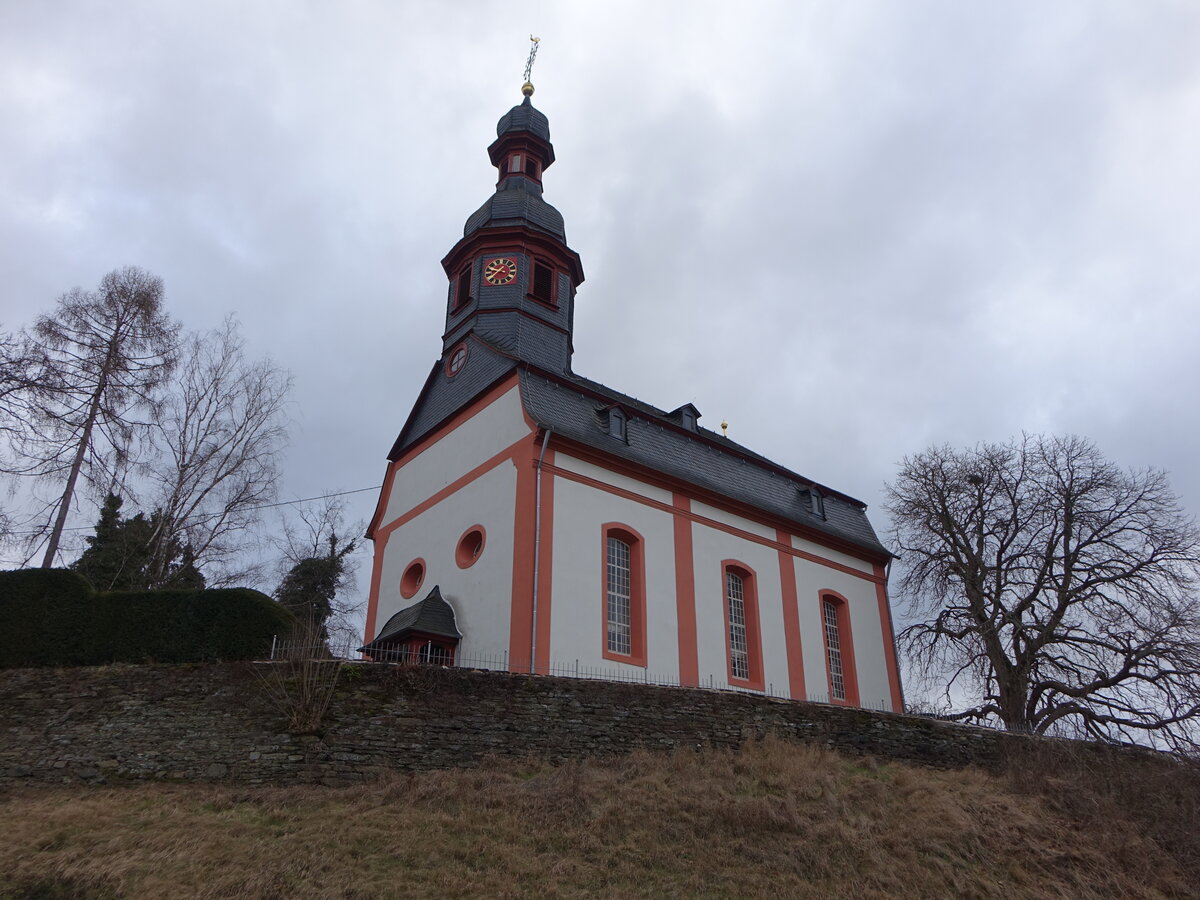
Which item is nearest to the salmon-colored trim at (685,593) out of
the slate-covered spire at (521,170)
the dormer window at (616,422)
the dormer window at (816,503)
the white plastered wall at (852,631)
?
the dormer window at (616,422)

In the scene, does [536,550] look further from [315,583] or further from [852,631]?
[315,583]

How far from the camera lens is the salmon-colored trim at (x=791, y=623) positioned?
22.0 meters

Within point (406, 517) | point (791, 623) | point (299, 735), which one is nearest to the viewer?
point (299, 735)

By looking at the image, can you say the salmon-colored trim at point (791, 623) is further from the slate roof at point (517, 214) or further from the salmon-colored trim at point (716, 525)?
the slate roof at point (517, 214)

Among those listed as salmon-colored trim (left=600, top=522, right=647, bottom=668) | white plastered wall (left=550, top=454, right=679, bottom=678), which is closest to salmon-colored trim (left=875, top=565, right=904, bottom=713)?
white plastered wall (left=550, top=454, right=679, bottom=678)

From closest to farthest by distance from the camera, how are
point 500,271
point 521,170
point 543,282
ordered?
point 500,271, point 543,282, point 521,170

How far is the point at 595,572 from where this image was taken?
19.1m

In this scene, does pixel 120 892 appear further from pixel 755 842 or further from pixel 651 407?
pixel 651 407

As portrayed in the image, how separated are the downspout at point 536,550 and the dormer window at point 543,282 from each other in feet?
24.9

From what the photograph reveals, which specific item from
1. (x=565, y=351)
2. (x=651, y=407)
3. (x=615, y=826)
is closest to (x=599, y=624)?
(x=615, y=826)

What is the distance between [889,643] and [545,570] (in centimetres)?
1169

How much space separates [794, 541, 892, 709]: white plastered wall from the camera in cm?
2281

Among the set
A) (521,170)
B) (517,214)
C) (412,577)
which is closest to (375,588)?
(412,577)

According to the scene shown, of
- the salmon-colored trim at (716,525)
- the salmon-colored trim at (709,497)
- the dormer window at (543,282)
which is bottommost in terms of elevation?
the salmon-colored trim at (716,525)
